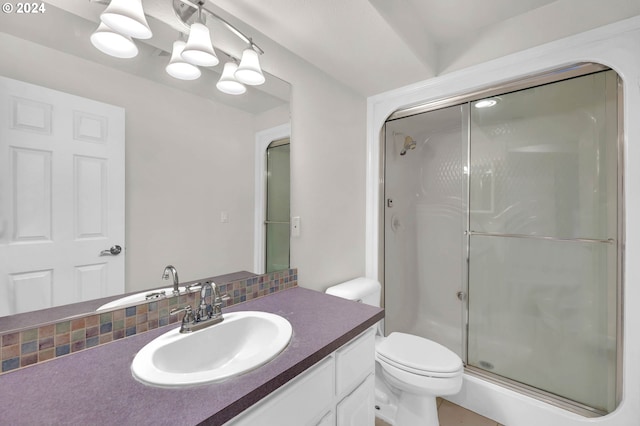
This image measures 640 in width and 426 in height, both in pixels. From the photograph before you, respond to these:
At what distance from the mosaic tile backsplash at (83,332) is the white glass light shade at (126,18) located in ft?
3.03

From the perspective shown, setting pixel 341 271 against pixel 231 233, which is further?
pixel 341 271

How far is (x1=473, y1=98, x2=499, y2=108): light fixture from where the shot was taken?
186cm

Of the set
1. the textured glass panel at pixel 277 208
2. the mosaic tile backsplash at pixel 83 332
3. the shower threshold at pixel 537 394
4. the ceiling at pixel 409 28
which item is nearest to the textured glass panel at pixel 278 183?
the textured glass panel at pixel 277 208

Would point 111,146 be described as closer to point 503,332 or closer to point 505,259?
point 505,259

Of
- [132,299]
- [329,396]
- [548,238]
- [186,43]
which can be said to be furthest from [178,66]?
[548,238]

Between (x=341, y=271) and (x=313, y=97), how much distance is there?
1.15m

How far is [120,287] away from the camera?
0.95 m

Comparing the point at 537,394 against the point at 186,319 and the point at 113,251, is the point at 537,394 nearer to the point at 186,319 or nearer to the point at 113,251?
the point at 186,319

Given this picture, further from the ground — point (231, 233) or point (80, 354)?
point (231, 233)

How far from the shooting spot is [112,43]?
897 millimetres

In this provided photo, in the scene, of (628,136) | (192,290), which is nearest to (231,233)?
(192,290)

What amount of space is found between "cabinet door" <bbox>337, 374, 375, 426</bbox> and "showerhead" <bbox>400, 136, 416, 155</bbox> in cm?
176

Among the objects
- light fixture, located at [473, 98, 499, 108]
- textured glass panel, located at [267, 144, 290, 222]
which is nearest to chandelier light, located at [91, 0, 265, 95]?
textured glass panel, located at [267, 144, 290, 222]

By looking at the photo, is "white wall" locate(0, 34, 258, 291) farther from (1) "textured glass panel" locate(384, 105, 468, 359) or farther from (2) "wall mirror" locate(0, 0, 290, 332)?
(1) "textured glass panel" locate(384, 105, 468, 359)
